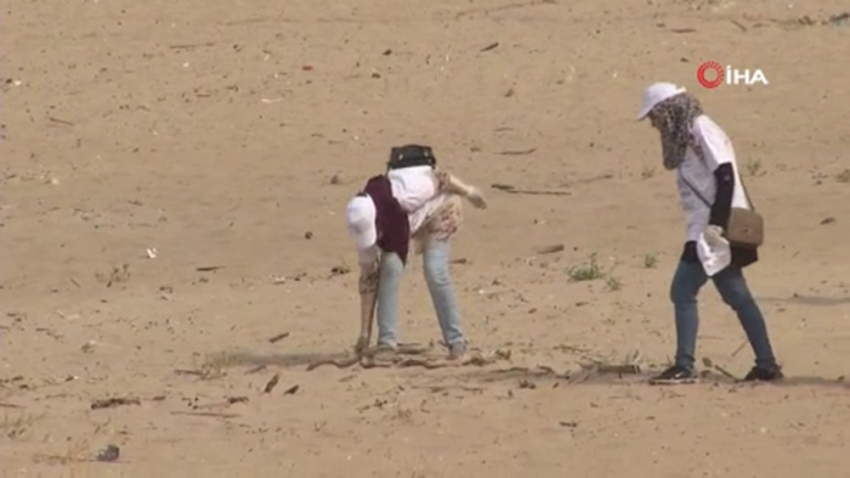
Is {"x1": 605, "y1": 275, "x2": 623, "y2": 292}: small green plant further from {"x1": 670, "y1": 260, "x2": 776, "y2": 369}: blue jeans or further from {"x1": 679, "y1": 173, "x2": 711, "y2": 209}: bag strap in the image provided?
{"x1": 679, "y1": 173, "x2": 711, "y2": 209}: bag strap

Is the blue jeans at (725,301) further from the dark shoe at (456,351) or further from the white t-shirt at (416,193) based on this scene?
the white t-shirt at (416,193)

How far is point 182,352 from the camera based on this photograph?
1223cm

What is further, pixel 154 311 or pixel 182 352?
pixel 154 311

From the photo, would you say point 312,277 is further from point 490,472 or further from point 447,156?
point 490,472

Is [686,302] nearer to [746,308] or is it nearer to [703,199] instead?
[746,308]

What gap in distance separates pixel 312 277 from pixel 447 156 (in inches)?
175

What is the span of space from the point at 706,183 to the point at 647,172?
8.20m

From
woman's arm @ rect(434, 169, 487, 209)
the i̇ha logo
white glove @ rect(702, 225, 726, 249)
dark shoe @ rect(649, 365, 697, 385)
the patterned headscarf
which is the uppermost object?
the patterned headscarf

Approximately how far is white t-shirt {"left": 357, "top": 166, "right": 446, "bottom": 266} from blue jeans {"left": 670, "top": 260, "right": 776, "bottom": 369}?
1541 millimetres

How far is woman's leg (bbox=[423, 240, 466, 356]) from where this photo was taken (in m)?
11.1

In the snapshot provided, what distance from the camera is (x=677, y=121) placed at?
9.82m

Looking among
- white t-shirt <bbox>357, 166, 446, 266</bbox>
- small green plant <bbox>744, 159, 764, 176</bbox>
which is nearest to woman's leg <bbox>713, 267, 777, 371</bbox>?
white t-shirt <bbox>357, 166, 446, 266</bbox>

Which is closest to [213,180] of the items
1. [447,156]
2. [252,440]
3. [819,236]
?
[447,156]

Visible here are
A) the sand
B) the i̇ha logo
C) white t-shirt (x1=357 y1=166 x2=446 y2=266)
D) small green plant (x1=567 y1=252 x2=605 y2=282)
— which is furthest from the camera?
the i̇ha logo
